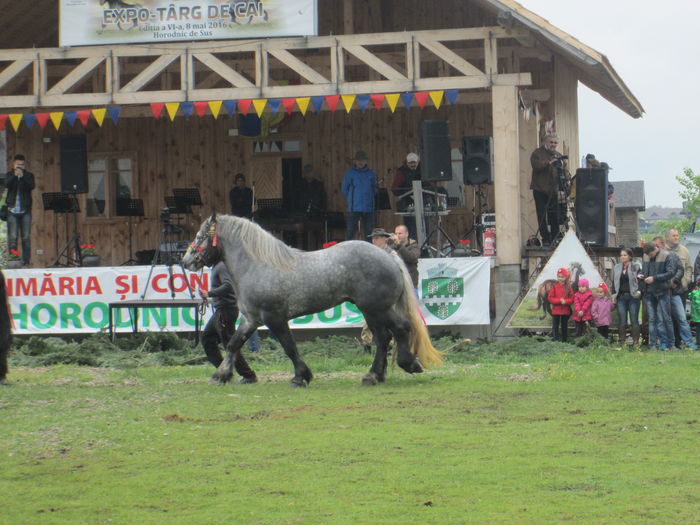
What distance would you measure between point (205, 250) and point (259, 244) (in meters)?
0.64

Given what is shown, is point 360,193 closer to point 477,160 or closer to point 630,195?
point 477,160

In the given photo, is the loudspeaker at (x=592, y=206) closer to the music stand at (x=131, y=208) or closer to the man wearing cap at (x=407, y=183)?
the man wearing cap at (x=407, y=183)

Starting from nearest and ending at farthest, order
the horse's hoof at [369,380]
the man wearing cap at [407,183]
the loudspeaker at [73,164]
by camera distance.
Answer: the horse's hoof at [369,380] < the man wearing cap at [407,183] < the loudspeaker at [73,164]

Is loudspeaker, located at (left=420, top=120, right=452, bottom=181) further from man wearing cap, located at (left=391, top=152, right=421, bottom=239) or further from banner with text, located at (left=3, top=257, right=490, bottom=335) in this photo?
banner with text, located at (left=3, top=257, right=490, bottom=335)

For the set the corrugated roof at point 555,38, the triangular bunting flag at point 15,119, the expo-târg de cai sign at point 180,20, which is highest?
the expo-târg de cai sign at point 180,20

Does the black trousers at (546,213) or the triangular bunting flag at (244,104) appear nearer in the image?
the triangular bunting flag at (244,104)

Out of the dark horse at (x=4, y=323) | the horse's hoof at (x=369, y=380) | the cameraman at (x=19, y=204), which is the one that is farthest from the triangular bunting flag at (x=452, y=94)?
the dark horse at (x=4, y=323)

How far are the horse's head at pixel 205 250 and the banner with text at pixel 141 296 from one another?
527 cm

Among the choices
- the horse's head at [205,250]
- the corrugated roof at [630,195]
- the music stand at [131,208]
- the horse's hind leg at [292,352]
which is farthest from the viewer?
the corrugated roof at [630,195]

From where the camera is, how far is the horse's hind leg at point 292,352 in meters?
12.1

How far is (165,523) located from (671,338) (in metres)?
11.9

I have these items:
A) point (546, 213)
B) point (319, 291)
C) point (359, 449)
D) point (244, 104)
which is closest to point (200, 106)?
point (244, 104)

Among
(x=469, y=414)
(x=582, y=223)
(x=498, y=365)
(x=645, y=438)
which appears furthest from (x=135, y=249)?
(x=645, y=438)

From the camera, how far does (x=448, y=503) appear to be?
256 inches
